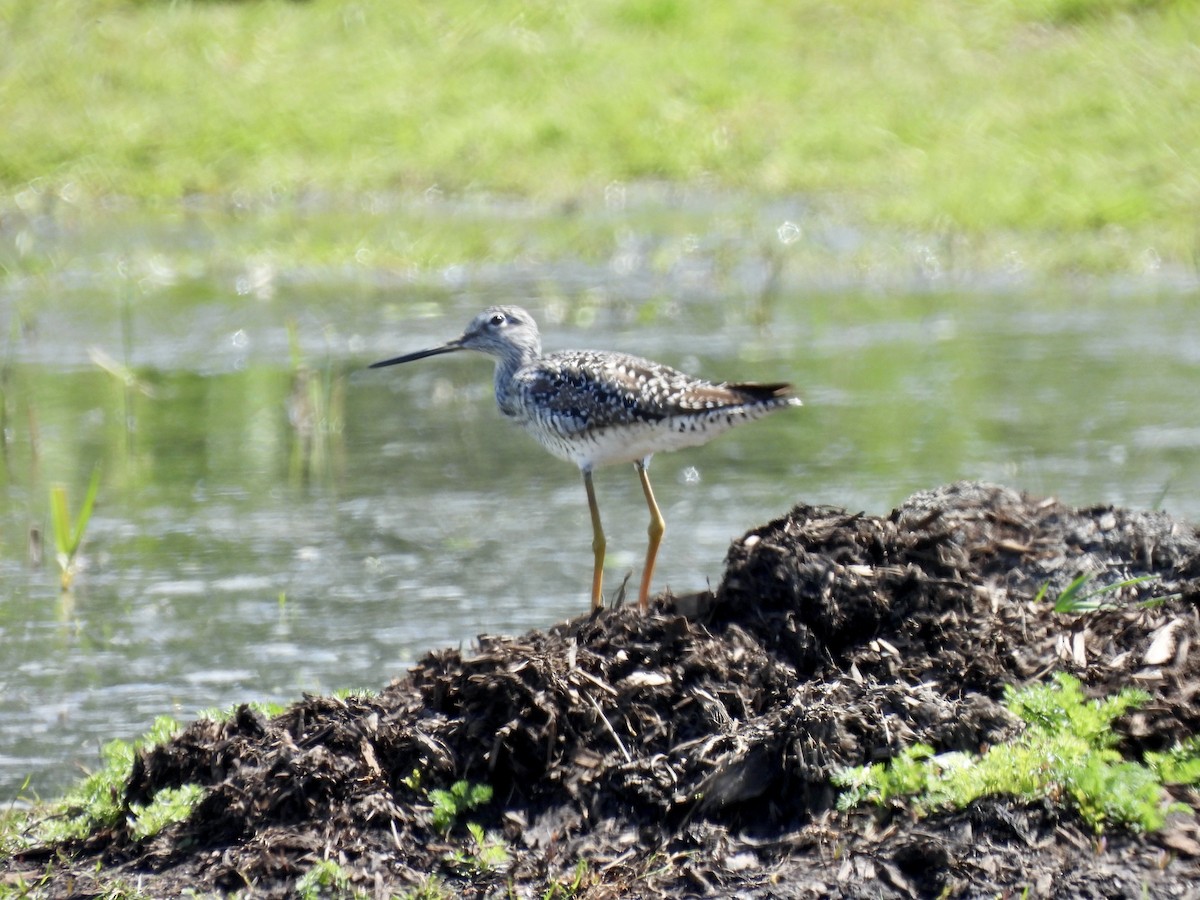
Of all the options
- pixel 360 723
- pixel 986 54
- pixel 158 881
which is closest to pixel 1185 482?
pixel 360 723

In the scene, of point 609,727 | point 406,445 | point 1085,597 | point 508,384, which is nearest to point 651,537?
point 508,384

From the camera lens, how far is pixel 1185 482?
8539 mm

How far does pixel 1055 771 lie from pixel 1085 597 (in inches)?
44.1

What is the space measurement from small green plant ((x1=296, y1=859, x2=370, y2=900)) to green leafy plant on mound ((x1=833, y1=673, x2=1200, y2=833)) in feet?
4.16

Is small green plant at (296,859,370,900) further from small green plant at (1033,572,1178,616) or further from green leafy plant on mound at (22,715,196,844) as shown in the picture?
small green plant at (1033,572,1178,616)

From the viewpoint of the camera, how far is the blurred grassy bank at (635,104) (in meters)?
15.2

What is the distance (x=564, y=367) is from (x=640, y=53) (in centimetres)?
1052

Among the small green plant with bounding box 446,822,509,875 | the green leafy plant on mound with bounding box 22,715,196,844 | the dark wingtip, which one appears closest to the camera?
the small green plant with bounding box 446,822,509,875

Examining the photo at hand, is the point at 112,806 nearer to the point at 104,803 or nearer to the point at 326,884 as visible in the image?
the point at 104,803

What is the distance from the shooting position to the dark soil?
4418 mm

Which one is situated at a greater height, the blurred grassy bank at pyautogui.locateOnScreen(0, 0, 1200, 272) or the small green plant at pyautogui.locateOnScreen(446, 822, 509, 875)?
the blurred grassy bank at pyautogui.locateOnScreen(0, 0, 1200, 272)

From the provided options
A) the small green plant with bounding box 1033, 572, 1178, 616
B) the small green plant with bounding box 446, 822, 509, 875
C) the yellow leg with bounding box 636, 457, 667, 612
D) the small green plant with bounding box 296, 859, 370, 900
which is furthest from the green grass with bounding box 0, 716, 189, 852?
the small green plant with bounding box 1033, 572, 1178, 616

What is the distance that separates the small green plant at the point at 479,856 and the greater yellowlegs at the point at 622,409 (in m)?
2.27

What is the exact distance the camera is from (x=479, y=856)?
457 centimetres
